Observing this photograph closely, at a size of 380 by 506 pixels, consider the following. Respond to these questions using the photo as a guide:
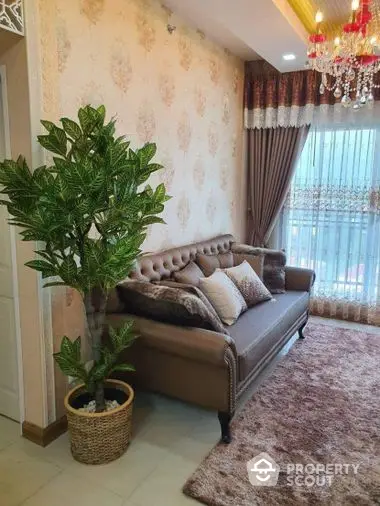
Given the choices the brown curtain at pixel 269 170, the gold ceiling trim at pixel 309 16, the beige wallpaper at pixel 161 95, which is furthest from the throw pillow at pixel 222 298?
the gold ceiling trim at pixel 309 16

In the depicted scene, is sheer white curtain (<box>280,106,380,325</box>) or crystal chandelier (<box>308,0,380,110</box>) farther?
sheer white curtain (<box>280,106,380,325</box>)

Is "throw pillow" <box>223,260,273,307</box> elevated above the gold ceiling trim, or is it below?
below

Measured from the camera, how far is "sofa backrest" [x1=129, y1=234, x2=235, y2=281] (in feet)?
9.70

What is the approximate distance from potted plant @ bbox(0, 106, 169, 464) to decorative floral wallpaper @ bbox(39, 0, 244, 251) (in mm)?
436

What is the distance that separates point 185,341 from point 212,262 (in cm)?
139

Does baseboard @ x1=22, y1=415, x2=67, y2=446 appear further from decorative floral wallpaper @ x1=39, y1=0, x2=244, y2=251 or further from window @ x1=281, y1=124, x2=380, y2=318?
window @ x1=281, y1=124, x2=380, y2=318

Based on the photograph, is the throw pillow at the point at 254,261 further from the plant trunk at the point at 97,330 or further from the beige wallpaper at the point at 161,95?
the plant trunk at the point at 97,330

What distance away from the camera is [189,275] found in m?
3.22

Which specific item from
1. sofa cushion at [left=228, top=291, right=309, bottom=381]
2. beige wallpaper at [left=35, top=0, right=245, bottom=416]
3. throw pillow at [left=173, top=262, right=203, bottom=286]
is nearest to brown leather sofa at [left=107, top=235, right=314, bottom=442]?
sofa cushion at [left=228, top=291, right=309, bottom=381]

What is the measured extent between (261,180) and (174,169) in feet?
5.14

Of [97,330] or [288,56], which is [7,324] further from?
[288,56]

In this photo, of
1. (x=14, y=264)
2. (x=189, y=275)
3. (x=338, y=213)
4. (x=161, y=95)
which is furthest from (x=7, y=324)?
(x=338, y=213)

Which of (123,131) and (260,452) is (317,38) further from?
(260,452)

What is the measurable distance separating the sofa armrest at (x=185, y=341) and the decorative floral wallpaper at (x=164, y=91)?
0.96m
